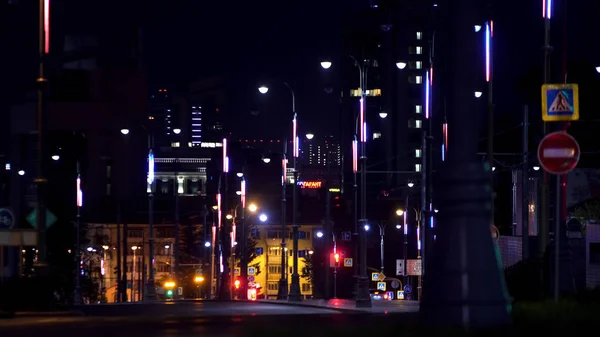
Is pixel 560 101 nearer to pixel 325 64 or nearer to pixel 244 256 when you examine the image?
pixel 325 64

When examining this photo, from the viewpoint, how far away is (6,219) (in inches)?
1358

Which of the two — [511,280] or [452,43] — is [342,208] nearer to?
[511,280]

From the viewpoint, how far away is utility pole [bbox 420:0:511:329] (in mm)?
13680

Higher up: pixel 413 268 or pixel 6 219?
pixel 6 219

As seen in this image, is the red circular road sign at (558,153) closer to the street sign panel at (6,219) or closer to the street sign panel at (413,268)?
the street sign panel at (6,219)

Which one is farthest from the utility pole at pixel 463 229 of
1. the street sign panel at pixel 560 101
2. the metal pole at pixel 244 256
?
the metal pole at pixel 244 256

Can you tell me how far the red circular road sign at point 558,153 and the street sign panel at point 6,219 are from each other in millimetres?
21224

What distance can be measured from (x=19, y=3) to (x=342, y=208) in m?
70.5

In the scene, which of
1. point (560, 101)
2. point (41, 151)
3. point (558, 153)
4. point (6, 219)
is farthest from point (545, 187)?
point (6, 219)

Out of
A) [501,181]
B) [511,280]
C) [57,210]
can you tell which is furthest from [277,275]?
[511,280]

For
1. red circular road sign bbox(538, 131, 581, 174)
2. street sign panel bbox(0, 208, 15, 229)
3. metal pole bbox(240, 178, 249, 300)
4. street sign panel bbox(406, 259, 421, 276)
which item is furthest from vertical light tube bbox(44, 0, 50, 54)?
metal pole bbox(240, 178, 249, 300)

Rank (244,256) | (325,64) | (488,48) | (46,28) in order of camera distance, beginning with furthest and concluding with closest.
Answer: (244,256)
(325,64)
(488,48)
(46,28)

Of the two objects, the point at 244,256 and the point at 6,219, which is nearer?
the point at 6,219

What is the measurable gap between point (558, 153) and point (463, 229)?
4.73 m
